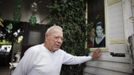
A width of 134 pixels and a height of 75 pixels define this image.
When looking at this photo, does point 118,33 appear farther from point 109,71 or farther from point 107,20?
point 109,71

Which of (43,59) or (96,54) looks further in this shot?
(96,54)

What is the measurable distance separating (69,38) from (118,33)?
1136 millimetres

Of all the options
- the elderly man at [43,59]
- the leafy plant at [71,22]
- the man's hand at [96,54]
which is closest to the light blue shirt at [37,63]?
the elderly man at [43,59]

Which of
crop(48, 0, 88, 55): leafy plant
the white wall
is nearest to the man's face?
the white wall

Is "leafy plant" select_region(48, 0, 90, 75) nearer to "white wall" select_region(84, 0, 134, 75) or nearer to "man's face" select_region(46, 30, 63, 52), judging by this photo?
"white wall" select_region(84, 0, 134, 75)

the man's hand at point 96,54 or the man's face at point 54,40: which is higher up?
the man's face at point 54,40

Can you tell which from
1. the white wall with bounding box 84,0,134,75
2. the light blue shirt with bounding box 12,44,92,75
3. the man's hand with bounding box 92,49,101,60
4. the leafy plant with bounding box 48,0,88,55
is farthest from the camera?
the leafy plant with bounding box 48,0,88,55

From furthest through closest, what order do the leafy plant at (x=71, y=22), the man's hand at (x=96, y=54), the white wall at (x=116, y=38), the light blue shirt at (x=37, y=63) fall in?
the leafy plant at (x=71, y=22) < the man's hand at (x=96, y=54) < the white wall at (x=116, y=38) < the light blue shirt at (x=37, y=63)

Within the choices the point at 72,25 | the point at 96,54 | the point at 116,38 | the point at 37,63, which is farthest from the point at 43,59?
the point at 72,25

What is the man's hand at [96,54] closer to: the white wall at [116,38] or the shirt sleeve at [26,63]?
the white wall at [116,38]

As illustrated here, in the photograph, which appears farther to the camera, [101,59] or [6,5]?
[6,5]

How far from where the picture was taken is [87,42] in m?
3.57

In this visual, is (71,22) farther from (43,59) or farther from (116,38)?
(43,59)

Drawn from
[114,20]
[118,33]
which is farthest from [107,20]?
[118,33]
